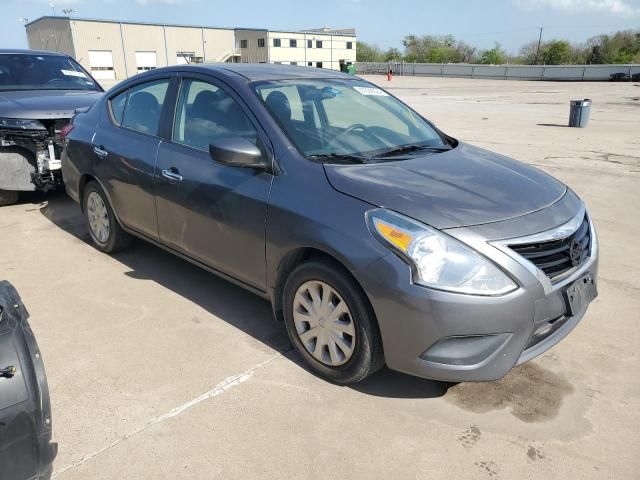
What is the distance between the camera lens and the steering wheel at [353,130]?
11.1ft

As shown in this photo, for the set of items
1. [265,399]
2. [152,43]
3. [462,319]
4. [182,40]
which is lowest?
[265,399]

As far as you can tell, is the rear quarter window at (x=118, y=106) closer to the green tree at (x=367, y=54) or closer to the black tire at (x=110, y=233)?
the black tire at (x=110, y=233)

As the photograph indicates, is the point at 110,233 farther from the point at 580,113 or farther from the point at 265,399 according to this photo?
the point at 580,113

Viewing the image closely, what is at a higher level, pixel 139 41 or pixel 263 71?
pixel 139 41

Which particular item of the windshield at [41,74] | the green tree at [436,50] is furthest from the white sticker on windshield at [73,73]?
the green tree at [436,50]

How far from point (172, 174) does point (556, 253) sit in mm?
2512

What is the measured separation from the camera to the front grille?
2.57 meters

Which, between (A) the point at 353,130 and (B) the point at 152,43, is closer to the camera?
(A) the point at 353,130

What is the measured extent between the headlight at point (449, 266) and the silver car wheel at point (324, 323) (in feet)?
1.58

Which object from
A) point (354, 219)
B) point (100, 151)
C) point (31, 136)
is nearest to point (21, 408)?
point (354, 219)

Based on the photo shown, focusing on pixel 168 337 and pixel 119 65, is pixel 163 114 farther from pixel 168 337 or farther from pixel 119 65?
pixel 119 65

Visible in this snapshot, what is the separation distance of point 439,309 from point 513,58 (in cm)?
9317

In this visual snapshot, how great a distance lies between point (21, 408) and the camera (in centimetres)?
170

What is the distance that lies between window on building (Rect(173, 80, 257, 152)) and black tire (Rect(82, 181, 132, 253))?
1275 mm
